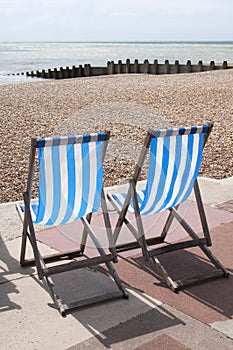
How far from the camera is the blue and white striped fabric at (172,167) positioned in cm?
341

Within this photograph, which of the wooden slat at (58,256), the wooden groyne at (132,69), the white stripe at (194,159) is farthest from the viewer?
the wooden groyne at (132,69)

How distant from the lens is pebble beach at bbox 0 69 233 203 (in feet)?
23.7

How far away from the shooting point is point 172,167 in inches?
138

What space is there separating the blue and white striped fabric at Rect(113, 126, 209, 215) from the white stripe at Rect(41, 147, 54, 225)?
2.14ft

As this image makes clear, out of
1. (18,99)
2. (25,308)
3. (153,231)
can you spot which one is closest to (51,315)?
(25,308)

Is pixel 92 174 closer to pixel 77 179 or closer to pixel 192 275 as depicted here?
pixel 77 179

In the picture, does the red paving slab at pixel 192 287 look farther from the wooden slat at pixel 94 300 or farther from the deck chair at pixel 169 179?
the wooden slat at pixel 94 300

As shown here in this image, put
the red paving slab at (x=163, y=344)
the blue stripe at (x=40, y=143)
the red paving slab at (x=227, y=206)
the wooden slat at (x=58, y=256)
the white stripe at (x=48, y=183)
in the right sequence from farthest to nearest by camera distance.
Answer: the red paving slab at (x=227, y=206) < the wooden slat at (x=58, y=256) < the white stripe at (x=48, y=183) < the blue stripe at (x=40, y=143) < the red paving slab at (x=163, y=344)

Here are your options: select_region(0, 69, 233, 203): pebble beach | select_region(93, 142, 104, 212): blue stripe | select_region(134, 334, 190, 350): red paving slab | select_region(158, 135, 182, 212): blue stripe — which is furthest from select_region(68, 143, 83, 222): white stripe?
select_region(0, 69, 233, 203): pebble beach

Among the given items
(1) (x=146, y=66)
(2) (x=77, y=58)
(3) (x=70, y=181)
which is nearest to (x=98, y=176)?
(3) (x=70, y=181)

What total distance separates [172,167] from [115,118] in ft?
27.6

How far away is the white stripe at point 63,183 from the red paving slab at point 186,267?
0.61m

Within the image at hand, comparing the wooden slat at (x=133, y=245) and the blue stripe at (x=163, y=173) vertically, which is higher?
the blue stripe at (x=163, y=173)

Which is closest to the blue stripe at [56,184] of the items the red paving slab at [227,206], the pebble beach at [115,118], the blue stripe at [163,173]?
the blue stripe at [163,173]
